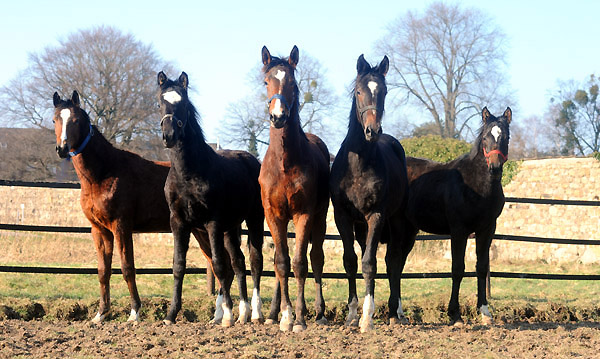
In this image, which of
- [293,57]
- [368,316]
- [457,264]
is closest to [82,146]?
[293,57]

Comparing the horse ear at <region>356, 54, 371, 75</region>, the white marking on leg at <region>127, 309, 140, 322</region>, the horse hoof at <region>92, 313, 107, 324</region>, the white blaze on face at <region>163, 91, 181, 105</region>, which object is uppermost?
the horse ear at <region>356, 54, 371, 75</region>

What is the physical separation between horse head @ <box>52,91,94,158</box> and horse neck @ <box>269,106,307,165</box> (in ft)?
6.98

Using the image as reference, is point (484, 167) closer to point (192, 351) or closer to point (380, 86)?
point (380, 86)

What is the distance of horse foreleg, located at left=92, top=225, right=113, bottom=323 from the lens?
274 inches

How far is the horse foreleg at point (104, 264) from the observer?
6.96m

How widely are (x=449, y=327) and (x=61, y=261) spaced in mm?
10648

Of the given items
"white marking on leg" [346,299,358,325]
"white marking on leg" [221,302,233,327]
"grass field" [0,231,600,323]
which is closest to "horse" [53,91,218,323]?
"grass field" [0,231,600,323]

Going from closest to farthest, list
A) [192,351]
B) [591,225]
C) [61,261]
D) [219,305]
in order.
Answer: [192,351], [219,305], [61,261], [591,225]

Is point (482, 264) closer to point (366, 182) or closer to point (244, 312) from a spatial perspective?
point (366, 182)

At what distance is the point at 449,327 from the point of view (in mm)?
6453

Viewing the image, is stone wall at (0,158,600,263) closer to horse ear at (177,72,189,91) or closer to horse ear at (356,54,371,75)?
horse ear at (177,72,189,91)

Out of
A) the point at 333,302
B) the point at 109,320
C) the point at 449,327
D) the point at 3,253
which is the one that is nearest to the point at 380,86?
the point at 449,327

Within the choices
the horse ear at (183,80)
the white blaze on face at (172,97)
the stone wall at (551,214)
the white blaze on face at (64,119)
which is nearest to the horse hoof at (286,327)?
the white blaze on face at (172,97)

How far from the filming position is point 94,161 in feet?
22.7
